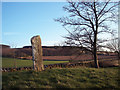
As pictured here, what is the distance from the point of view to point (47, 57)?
87.7 ft

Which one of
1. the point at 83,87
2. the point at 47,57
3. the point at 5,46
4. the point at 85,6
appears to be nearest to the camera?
the point at 83,87

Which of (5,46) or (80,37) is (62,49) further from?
(5,46)

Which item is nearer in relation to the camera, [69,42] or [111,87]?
[111,87]

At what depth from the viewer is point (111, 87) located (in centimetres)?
629

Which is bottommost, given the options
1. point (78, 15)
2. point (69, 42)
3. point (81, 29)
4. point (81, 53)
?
point (81, 53)

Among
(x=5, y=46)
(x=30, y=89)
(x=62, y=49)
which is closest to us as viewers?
(x=30, y=89)

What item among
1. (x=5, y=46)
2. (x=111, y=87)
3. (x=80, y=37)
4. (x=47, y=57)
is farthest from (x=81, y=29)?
(x=47, y=57)

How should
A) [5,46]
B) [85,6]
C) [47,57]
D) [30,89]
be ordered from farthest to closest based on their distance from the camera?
[47,57]
[5,46]
[85,6]
[30,89]

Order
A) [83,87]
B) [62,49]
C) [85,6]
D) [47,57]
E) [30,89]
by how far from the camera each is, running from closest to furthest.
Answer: [30,89] → [83,87] → [62,49] → [85,6] → [47,57]

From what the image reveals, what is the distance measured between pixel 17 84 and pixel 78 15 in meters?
9.68

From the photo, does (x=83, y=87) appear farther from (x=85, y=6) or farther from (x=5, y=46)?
(x=5, y=46)

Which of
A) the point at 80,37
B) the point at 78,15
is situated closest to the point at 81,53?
the point at 80,37

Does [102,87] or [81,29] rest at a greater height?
[81,29]

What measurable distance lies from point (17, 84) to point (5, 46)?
9325mm
